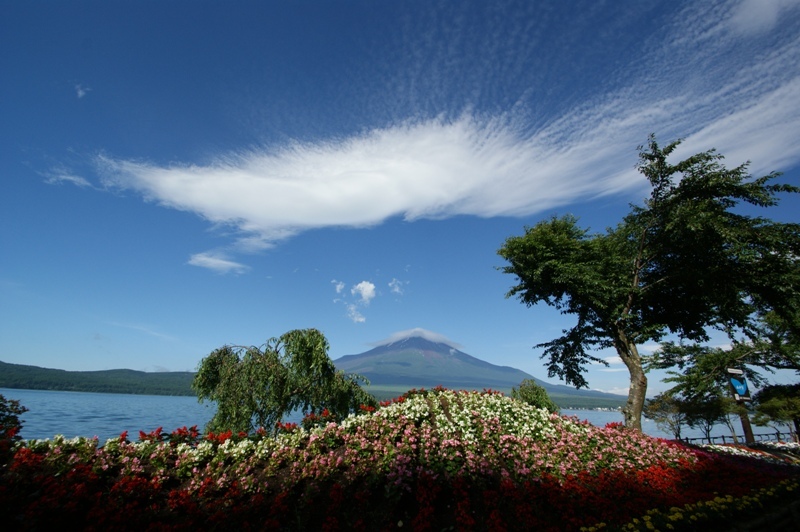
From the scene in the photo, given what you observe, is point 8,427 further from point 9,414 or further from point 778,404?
point 778,404

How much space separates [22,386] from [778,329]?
786 ft

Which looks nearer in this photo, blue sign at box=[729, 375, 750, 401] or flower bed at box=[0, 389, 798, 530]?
flower bed at box=[0, 389, 798, 530]

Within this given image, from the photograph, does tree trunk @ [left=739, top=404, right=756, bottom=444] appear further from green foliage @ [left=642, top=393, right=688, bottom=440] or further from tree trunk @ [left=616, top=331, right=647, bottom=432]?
tree trunk @ [left=616, top=331, right=647, bottom=432]

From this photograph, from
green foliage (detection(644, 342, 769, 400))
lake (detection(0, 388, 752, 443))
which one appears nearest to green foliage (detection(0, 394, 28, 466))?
lake (detection(0, 388, 752, 443))

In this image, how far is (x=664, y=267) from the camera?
1945cm

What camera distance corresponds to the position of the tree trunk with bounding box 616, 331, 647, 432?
53.8ft

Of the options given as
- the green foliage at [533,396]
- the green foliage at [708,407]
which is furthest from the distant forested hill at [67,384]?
the green foliage at [708,407]

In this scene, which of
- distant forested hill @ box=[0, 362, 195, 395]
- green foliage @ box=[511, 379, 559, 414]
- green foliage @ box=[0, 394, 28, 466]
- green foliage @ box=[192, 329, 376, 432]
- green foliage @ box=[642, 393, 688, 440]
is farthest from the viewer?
distant forested hill @ box=[0, 362, 195, 395]

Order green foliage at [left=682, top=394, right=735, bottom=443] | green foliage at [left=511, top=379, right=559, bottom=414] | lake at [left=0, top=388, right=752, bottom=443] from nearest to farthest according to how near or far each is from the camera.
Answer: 1. green foliage at [left=511, top=379, right=559, bottom=414]
2. green foliage at [left=682, top=394, right=735, bottom=443]
3. lake at [left=0, top=388, right=752, bottom=443]

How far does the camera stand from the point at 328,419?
1032cm

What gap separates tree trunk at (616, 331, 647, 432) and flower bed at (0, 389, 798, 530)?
4921mm

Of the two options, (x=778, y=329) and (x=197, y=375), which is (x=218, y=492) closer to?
(x=197, y=375)

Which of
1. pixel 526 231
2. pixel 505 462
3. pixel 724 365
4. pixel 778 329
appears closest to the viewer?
pixel 505 462

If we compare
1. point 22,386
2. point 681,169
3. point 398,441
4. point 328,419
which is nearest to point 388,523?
point 398,441
